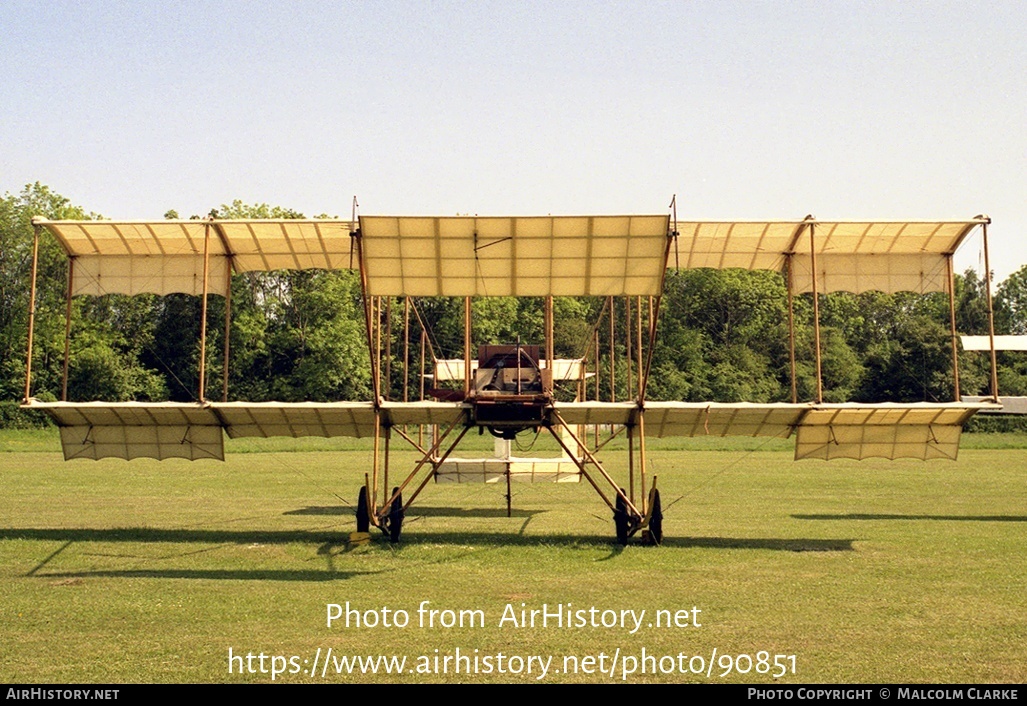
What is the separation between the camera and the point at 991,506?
24891 millimetres

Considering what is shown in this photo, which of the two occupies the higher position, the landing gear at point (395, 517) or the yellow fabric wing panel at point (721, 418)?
the yellow fabric wing panel at point (721, 418)

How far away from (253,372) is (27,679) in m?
61.5

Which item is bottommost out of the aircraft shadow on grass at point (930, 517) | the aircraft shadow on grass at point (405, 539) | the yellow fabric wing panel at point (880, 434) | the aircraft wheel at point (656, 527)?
the aircraft shadow on grass at point (930, 517)

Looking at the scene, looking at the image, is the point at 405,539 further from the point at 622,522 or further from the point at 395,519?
the point at 622,522

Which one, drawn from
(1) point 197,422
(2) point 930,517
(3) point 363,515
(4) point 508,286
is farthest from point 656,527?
(1) point 197,422

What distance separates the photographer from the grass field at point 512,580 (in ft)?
32.2

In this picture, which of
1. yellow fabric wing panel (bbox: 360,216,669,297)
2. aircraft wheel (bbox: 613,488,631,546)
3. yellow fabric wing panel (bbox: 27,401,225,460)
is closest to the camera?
yellow fabric wing panel (bbox: 360,216,669,297)

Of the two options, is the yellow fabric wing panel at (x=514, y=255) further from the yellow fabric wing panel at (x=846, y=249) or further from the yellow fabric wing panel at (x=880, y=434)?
the yellow fabric wing panel at (x=880, y=434)

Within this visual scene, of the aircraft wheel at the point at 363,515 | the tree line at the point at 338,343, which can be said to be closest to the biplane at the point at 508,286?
the aircraft wheel at the point at 363,515

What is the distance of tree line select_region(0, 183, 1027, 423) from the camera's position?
63.7 metres

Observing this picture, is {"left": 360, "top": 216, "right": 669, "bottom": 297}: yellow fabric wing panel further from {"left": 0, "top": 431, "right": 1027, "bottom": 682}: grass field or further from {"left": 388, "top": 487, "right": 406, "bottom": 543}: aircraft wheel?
{"left": 0, "top": 431, "right": 1027, "bottom": 682}: grass field

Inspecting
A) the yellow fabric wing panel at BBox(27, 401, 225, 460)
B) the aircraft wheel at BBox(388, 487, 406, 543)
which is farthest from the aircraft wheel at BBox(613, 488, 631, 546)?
the yellow fabric wing panel at BBox(27, 401, 225, 460)

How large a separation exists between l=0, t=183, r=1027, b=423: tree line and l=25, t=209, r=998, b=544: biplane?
108ft

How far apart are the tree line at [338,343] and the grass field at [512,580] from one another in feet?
98.9
